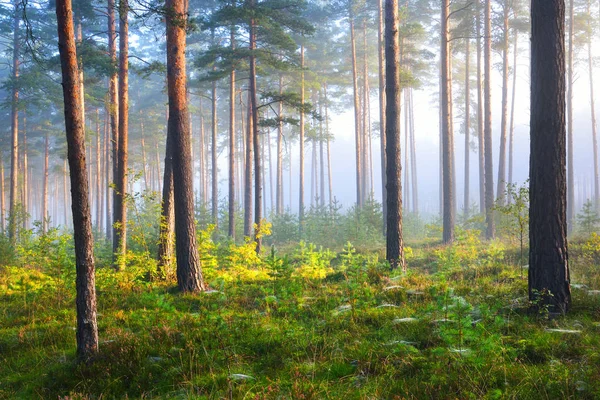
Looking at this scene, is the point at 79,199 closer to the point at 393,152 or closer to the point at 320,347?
the point at 320,347

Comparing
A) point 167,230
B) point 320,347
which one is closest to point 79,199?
point 320,347

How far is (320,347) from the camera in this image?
4.88 m

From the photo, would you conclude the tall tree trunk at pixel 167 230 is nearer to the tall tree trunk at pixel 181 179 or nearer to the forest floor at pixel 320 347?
the tall tree trunk at pixel 181 179

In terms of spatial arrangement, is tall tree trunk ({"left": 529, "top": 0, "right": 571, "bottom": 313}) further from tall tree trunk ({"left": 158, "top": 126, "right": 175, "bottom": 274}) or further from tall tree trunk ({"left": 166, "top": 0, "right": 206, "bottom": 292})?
tall tree trunk ({"left": 158, "top": 126, "right": 175, "bottom": 274})

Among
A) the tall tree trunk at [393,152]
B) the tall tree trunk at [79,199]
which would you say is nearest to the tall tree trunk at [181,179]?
the tall tree trunk at [79,199]

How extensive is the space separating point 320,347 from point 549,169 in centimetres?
398

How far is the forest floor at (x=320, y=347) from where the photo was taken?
380cm

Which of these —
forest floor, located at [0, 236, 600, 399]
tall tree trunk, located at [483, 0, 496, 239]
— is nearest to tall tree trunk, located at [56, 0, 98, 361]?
forest floor, located at [0, 236, 600, 399]

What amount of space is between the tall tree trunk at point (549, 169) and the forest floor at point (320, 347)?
1.49 ft

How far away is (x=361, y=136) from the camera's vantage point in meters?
31.8

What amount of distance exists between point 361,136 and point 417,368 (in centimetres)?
2871

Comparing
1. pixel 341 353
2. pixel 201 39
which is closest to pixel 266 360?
pixel 341 353

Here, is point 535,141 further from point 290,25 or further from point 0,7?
point 0,7

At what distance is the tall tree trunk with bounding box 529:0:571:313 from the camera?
219 inches
